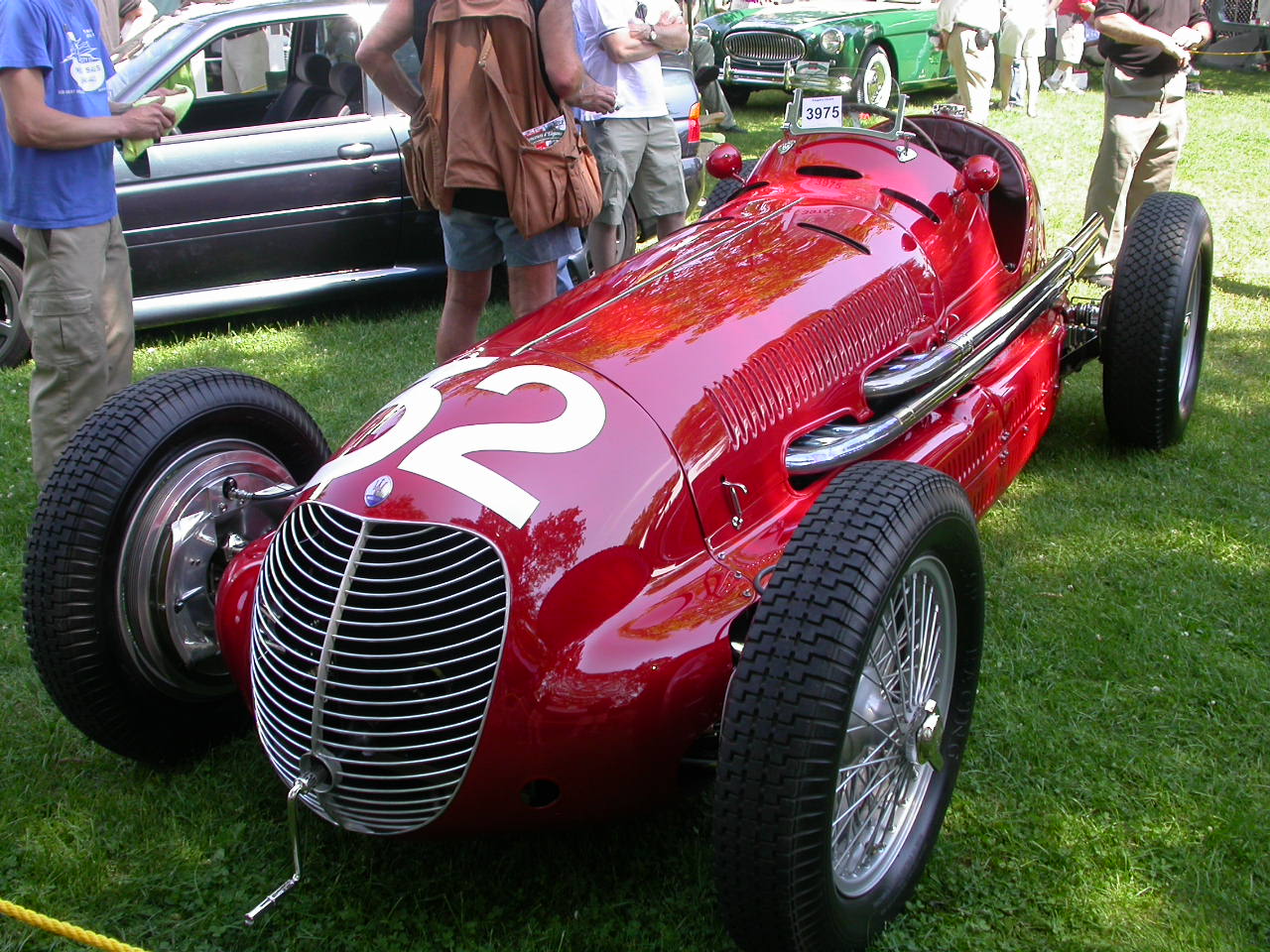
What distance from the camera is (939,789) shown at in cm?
261

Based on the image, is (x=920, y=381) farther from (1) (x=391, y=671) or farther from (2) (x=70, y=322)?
(2) (x=70, y=322)

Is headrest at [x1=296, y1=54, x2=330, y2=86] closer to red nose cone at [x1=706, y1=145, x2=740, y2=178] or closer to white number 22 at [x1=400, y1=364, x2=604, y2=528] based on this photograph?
red nose cone at [x1=706, y1=145, x2=740, y2=178]

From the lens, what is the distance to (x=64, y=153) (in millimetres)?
3963

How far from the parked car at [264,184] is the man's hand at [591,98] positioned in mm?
2171

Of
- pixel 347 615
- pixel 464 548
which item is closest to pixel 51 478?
pixel 347 615

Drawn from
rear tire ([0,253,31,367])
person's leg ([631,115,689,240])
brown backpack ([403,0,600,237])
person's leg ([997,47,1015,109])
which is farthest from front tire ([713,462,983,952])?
person's leg ([997,47,1015,109])

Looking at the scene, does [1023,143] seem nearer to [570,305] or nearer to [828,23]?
[828,23]

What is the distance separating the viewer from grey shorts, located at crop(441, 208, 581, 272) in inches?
170

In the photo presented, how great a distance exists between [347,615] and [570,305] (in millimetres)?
1184

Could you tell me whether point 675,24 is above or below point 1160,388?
above

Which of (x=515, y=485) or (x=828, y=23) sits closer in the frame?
(x=515, y=485)

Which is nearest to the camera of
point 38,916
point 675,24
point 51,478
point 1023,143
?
→ point 38,916

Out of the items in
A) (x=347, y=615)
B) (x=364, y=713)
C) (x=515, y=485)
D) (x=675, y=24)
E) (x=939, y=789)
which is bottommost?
(x=939, y=789)

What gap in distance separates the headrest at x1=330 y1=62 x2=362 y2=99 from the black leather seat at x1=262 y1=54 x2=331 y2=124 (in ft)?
0.26
